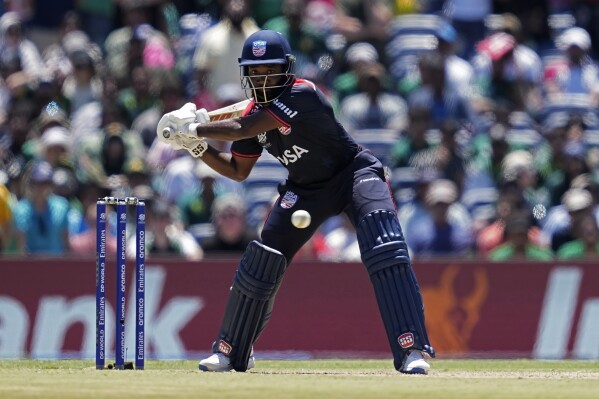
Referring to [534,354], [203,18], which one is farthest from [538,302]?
[203,18]

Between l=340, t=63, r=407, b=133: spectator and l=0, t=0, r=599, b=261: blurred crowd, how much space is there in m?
0.02

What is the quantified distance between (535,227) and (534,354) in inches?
77.4

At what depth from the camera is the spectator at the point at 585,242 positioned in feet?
39.5

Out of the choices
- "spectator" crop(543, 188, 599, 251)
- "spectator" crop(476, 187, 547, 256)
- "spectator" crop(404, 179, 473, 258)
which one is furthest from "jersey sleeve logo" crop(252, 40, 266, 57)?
"spectator" crop(543, 188, 599, 251)

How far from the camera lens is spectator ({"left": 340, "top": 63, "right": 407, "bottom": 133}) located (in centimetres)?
1344

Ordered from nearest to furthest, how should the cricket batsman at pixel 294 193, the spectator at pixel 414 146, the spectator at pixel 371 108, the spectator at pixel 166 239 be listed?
the cricket batsman at pixel 294 193 → the spectator at pixel 166 239 → the spectator at pixel 414 146 → the spectator at pixel 371 108

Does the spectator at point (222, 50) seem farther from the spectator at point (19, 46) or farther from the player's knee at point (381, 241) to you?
the player's knee at point (381, 241)

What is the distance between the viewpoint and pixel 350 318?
11273mm

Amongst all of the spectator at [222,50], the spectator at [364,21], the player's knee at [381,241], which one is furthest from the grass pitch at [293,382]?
the spectator at [364,21]

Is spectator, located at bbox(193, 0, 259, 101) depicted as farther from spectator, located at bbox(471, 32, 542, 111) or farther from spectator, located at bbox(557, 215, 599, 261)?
spectator, located at bbox(557, 215, 599, 261)

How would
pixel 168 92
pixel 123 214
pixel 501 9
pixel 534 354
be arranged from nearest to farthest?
1. pixel 123 214
2. pixel 534 354
3. pixel 168 92
4. pixel 501 9

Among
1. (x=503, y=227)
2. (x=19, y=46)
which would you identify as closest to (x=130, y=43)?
(x=19, y=46)

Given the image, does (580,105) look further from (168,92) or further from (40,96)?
(40,96)

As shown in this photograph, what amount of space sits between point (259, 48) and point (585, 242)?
5.23 meters
